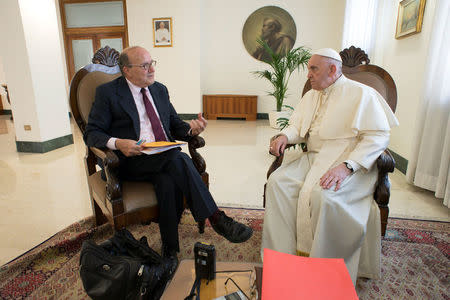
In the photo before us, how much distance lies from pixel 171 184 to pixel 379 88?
161 cm

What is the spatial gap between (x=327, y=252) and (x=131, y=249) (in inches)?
39.9

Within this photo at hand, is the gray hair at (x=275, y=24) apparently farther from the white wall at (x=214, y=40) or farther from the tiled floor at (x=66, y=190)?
the tiled floor at (x=66, y=190)

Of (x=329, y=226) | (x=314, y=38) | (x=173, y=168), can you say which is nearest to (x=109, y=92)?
(x=173, y=168)

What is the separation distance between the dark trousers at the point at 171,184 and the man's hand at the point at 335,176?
0.66 meters

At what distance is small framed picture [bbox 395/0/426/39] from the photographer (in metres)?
3.12

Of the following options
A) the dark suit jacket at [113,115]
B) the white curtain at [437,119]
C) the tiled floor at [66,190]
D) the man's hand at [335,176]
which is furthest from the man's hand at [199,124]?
the white curtain at [437,119]

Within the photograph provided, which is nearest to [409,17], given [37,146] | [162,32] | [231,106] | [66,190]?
[66,190]

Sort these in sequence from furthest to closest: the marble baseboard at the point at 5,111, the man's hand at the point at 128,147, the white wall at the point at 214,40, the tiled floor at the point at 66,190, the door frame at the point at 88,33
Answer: the marble baseboard at the point at 5,111, the door frame at the point at 88,33, the white wall at the point at 214,40, the tiled floor at the point at 66,190, the man's hand at the point at 128,147

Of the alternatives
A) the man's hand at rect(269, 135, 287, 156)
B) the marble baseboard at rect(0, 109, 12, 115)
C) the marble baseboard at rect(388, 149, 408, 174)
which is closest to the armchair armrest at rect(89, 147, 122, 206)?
the man's hand at rect(269, 135, 287, 156)

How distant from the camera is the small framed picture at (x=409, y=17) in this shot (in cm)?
312

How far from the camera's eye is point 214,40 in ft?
24.5

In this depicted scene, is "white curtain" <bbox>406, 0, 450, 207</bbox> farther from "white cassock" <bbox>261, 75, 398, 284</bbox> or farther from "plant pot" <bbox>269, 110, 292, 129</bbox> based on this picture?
"plant pot" <bbox>269, 110, 292, 129</bbox>

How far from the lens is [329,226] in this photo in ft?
4.84

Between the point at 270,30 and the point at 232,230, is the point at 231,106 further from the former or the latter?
the point at 232,230
